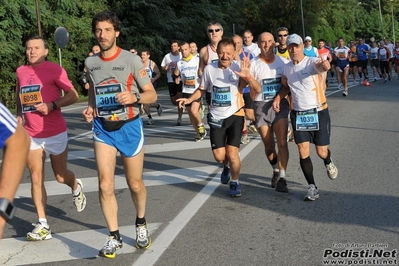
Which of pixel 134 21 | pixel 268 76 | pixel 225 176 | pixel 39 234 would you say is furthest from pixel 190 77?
pixel 134 21

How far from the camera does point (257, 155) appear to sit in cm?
1095

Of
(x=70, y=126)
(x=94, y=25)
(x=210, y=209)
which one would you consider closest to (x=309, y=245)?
(x=210, y=209)

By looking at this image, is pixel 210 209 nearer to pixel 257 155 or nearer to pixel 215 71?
pixel 215 71

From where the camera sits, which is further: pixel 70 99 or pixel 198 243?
pixel 70 99

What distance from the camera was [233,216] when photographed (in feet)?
23.2

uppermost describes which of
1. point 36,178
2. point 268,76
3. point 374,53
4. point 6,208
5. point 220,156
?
point 6,208

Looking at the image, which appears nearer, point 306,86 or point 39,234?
point 39,234

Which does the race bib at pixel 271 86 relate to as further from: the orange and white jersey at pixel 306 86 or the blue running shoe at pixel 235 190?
the blue running shoe at pixel 235 190

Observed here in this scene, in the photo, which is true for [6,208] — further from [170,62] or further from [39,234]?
[170,62]

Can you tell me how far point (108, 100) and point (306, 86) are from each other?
273 centimetres

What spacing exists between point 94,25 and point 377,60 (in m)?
28.4

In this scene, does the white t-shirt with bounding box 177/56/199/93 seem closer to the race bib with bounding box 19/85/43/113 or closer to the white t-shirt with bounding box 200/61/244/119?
the white t-shirt with bounding box 200/61/244/119

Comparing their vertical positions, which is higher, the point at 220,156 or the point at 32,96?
the point at 32,96

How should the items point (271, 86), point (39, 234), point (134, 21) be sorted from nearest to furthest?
point (39, 234), point (271, 86), point (134, 21)
